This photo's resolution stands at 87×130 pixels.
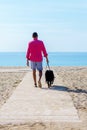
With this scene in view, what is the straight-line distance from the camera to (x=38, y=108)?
11133 mm

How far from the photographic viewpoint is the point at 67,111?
10664mm

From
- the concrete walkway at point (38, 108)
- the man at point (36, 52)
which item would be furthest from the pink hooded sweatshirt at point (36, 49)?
the concrete walkway at point (38, 108)

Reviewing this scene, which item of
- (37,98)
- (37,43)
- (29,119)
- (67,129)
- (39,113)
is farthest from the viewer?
(37,43)

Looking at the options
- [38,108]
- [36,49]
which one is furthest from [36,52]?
[38,108]

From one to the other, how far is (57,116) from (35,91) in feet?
15.9

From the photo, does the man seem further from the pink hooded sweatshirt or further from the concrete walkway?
the concrete walkway

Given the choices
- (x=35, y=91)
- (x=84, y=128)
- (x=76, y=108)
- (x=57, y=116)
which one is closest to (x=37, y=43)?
(x=35, y=91)

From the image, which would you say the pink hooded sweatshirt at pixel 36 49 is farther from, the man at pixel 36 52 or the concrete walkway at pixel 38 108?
the concrete walkway at pixel 38 108

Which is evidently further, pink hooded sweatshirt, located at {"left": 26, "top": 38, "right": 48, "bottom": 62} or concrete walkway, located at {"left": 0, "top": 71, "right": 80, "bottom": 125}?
pink hooded sweatshirt, located at {"left": 26, "top": 38, "right": 48, "bottom": 62}

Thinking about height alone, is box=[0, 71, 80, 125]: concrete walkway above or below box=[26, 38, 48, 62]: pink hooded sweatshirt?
below

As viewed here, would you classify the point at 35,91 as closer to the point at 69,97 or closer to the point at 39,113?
the point at 69,97

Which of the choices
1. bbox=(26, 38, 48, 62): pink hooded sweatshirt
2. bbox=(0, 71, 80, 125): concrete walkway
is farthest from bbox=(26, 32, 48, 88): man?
bbox=(0, 71, 80, 125): concrete walkway

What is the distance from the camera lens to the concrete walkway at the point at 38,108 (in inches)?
384

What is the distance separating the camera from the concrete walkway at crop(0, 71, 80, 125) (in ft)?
32.0
